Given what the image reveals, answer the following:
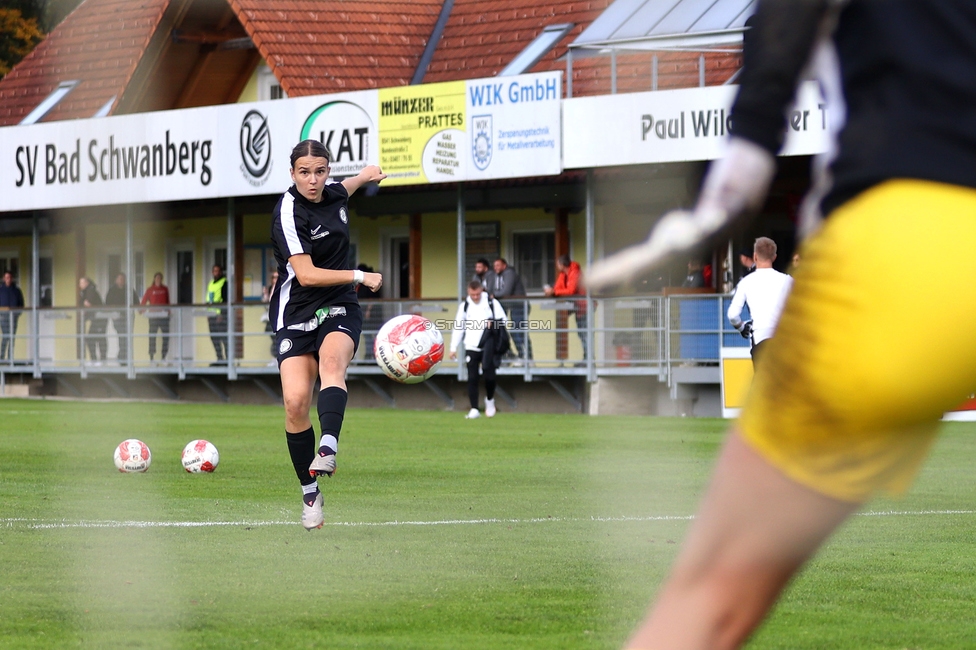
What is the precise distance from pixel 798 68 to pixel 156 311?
29.4 m

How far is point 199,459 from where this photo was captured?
13.2m

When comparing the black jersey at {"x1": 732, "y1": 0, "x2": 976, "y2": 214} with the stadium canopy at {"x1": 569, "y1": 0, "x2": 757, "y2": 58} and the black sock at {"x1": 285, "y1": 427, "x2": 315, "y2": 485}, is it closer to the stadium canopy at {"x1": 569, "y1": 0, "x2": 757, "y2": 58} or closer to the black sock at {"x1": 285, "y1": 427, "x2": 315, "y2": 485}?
the black sock at {"x1": 285, "y1": 427, "x2": 315, "y2": 485}

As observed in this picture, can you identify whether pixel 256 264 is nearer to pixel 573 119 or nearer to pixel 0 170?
pixel 0 170

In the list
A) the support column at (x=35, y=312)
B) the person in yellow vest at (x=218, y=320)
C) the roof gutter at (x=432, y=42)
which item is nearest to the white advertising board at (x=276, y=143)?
the support column at (x=35, y=312)

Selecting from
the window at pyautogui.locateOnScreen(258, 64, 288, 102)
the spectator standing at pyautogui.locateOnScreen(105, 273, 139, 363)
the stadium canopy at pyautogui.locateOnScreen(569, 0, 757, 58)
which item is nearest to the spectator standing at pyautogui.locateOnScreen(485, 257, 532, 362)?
the stadium canopy at pyautogui.locateOnScreen(569, 0, 757, 58)

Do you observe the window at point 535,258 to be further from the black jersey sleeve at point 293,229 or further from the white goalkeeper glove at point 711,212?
the white goalkeeper glove at point 711,212

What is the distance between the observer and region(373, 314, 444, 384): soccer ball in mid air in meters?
11.3

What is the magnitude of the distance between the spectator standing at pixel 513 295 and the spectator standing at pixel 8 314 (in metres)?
Answer: 10.5

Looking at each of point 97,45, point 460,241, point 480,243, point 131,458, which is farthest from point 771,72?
point 480,243

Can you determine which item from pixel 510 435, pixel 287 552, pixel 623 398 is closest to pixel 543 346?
pixel 623 398

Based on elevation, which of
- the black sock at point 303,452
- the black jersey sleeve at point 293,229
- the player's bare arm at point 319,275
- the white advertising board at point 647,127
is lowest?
the black sock at point 303,452

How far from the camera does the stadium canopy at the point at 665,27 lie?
22547 mm

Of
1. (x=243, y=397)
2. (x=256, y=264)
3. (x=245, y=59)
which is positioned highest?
(x=245, y=59)

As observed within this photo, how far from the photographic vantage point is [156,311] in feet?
102
